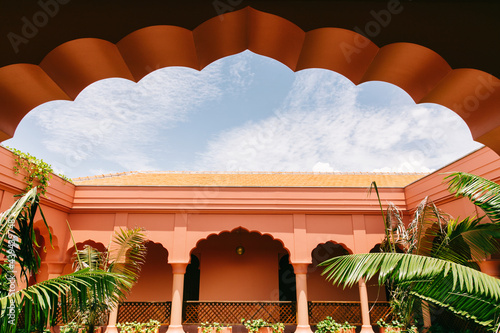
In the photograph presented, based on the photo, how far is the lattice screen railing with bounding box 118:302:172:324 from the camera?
10.2m

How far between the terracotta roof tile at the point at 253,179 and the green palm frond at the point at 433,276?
30.0 feet

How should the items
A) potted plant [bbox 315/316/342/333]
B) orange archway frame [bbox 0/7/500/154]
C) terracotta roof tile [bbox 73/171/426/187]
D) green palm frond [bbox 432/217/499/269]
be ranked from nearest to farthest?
orange archway frame [bbox 0/7/500/154] < green palm frond [bbox 432/217/499/269] < potted plant [bbox 315/316/342/333] < terracotta roof tile [bbox 73/171/426/187]

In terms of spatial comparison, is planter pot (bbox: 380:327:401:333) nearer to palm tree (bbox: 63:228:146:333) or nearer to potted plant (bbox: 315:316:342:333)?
potted plant (bbox: 315:316:342:333)

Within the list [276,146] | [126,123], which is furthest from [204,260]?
[126,123]

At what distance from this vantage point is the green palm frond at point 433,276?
9.29ft

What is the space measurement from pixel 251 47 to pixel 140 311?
9.81 m

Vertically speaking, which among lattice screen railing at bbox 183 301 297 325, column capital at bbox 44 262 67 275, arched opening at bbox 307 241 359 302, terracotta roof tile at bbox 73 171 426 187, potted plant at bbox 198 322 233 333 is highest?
terracotta roof tile at bbox 73 171 426 187

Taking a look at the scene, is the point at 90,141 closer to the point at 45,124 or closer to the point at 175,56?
the point at 45,124

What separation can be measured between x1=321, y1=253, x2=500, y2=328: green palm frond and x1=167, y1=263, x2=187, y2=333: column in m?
7.02

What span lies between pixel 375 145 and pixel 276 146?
2.96m

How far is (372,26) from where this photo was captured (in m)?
1.91

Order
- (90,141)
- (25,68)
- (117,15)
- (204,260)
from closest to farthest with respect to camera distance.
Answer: (25,68) < (117,15) < (90,141) < (204,260)

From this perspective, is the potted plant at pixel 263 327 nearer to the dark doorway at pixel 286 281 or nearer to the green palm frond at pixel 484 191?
the dark doorway at pixel 286 281

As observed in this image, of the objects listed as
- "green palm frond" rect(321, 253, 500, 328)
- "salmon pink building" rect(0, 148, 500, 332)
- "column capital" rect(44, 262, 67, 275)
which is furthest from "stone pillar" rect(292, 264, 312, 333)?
"column capital" rect(44, 262, 67, 275)
